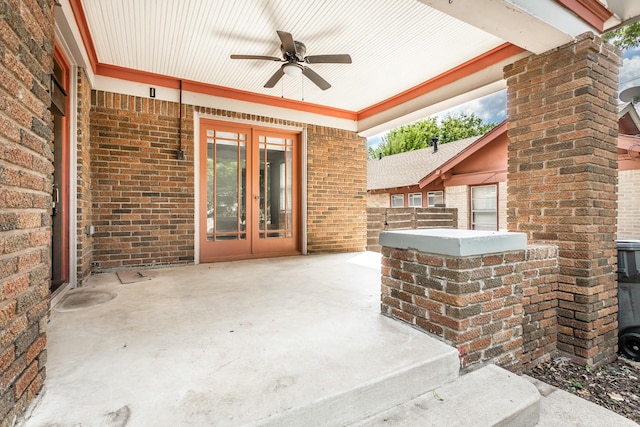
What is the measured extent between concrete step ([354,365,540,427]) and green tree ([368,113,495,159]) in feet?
82.1

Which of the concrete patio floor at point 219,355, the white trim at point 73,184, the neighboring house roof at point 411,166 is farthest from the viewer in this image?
the neighboring house roof at point 411,166

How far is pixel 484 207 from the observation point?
920 centimetres

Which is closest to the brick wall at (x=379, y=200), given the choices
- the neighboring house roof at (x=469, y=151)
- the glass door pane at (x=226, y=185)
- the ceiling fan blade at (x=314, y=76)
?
the neighboring house roof at (x=469, y=151)

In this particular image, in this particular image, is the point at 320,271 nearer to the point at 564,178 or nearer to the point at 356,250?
the point at 356,250

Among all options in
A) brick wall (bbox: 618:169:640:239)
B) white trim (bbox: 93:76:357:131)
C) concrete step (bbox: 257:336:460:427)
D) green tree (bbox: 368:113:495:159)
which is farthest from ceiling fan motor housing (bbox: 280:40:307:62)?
Answer: green tree (bbox: 368:113:495:159)

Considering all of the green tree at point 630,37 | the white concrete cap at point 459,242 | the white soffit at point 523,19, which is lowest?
the white concrete cap at point 459,242

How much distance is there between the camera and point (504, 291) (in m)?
2.09

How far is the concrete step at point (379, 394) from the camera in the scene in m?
1.27

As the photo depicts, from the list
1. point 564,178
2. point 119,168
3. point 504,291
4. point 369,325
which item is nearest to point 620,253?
point 564,178

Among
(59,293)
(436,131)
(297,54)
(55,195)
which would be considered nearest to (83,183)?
(55,195)

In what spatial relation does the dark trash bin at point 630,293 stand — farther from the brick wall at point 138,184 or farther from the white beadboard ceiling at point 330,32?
the brick wall at point 138,184

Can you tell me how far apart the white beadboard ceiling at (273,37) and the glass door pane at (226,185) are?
88 cm

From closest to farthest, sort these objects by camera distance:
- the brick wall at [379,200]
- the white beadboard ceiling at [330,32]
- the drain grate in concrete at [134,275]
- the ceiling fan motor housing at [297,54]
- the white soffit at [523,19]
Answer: the white soffit at [523,19] < the white beadboard ceiling at [330,32] < the ceiling fan motor housing at [297,54] < the drain grate in concrete at [134,275] < the brick wall at [379,200]

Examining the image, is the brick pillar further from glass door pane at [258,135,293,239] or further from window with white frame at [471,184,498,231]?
window with white frame at [471,184,498,231]
